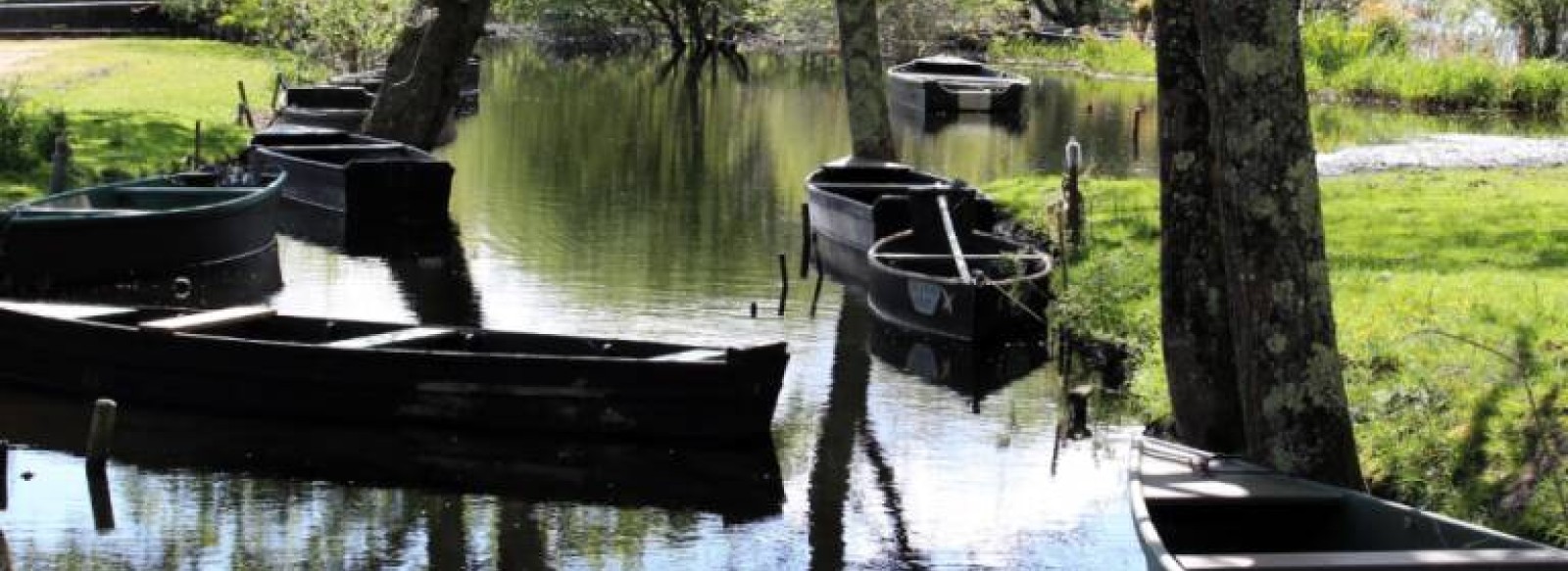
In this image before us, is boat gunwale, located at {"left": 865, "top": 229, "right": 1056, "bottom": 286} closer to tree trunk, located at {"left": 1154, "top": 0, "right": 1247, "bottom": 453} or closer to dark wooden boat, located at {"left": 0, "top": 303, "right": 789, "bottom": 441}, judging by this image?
dark wooden boat, located at {"left": 0, "top": 303, "right": 789, "bottom": 441}

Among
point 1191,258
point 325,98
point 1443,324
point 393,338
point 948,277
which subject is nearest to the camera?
point 1191,258

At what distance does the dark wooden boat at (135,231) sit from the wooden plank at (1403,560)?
628 inches

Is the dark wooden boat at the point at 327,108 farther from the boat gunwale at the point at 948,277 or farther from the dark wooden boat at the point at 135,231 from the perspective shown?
the boat gunwale at the point at 948,277

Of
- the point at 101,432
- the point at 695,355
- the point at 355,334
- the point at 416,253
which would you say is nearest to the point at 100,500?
the point at 101,432

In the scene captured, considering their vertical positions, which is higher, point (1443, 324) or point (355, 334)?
point (1443, 324)

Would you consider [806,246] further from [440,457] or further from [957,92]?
[957,92]

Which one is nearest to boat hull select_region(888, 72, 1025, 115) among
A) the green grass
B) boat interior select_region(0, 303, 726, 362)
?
the green grass

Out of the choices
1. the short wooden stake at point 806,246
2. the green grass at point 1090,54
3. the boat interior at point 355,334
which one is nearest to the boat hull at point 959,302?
the short wooden stake at point 806,246

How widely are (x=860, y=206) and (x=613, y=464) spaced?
374 inches

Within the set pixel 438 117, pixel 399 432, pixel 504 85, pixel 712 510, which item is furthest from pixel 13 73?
pixel 712 510

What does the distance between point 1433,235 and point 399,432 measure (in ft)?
33.8

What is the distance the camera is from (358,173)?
94.5 ft

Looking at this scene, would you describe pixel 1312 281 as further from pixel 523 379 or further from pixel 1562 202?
pixel 1562 202

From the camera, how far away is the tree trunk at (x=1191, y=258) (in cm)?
1292
